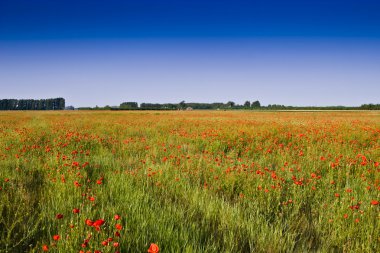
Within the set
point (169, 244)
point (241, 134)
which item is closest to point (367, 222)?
point (169, 244)

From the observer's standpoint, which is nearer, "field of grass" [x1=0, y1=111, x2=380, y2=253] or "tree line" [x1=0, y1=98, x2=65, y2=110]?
"field of grass" [x1=0, y1=111, x2=380, y2=253]

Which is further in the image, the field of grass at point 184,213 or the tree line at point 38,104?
the tree line at point 38,104

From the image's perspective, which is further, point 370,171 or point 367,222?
point 370,171

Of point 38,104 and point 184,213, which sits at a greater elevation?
point 38,104

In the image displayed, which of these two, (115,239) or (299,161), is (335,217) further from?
(299,161)

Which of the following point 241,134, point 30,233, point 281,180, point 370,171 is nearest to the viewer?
point 30,233

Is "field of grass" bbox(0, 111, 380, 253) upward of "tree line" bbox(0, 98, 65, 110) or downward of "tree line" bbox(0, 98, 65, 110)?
downward

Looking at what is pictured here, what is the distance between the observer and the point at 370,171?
15.7 feet

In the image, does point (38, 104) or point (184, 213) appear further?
point (38, 104)

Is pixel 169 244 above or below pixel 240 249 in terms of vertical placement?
above

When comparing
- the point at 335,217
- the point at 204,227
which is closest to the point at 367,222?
the point at 335,217

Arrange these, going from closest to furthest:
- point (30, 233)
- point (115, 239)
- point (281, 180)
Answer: point (115, 239) → point (30, 233) → point (281, 180)

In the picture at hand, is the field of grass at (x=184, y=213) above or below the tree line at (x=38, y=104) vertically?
below

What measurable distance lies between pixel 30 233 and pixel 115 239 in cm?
95
